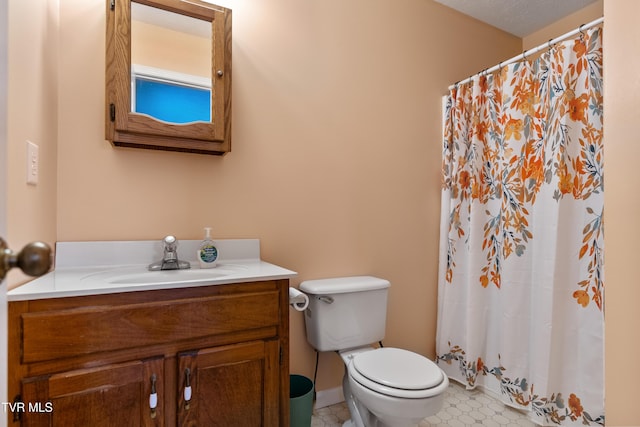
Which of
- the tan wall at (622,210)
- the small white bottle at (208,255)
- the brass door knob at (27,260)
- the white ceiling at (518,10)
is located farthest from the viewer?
the white ceiling at (518,10)

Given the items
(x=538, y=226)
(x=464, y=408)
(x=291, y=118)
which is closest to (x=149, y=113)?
(x=291, y=118)

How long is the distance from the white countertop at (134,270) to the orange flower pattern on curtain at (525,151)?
1310 millimetres

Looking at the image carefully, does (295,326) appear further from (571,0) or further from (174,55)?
(571,0)

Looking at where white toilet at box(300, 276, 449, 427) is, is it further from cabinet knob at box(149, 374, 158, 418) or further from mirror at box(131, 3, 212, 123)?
mirror at box(131, 3, 212, 123)

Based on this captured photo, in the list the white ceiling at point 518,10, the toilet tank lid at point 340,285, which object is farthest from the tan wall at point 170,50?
the white ceiling at point 518,10

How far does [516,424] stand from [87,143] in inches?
95.4

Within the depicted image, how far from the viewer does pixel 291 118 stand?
182 centimetres

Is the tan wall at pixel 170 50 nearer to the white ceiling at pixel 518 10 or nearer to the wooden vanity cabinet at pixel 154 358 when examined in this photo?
the wooden vanity cabinet at pixel 154 358

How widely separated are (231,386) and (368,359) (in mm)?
625

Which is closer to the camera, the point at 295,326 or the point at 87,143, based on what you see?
the point at 87,143

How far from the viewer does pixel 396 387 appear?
4.34ft

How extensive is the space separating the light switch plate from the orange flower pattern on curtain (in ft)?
6.81

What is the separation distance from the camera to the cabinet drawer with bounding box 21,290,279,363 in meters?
0.96

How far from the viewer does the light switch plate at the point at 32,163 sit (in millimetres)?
1119
